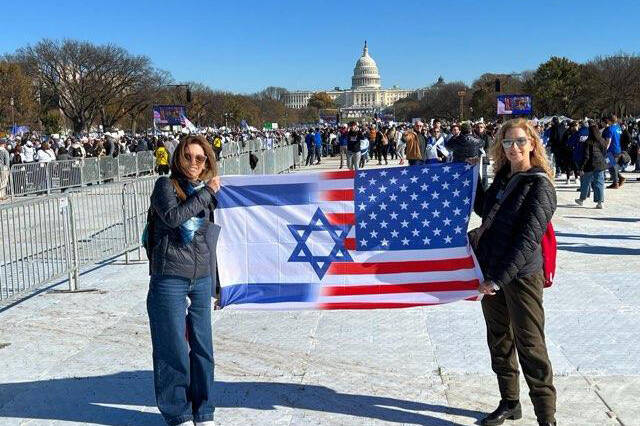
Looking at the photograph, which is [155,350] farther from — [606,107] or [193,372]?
[606,107]

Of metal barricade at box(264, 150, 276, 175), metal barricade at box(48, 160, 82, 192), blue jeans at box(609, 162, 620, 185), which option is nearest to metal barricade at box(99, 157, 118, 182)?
metal barricade at box(48, 160, 82, 192)

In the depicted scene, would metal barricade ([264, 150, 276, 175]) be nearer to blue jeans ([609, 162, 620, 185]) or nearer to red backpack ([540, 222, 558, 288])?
blue jeans ([609, 162, 620, 185])

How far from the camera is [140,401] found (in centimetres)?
472

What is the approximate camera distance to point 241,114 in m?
102

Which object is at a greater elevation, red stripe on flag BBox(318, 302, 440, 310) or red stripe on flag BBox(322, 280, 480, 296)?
red stripe on flag BBox(322, 280, 480, 296)

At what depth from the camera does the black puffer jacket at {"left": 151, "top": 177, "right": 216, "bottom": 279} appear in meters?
3.88

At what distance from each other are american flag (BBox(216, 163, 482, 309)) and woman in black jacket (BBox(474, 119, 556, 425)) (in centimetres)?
65

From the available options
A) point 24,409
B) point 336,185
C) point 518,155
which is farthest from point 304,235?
point 24,409

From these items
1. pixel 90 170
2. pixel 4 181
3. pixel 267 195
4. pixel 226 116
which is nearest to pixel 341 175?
pixel 267 195

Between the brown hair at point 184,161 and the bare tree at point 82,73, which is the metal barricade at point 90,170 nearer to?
the brown hair at point 184,161

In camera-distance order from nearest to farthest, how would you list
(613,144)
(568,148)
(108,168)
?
(613,144), (568,148), (108,168)

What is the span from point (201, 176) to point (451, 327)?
3.10 meters

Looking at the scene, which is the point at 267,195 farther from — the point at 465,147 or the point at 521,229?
the point at 465,147

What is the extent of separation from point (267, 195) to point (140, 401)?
1.63 meters
